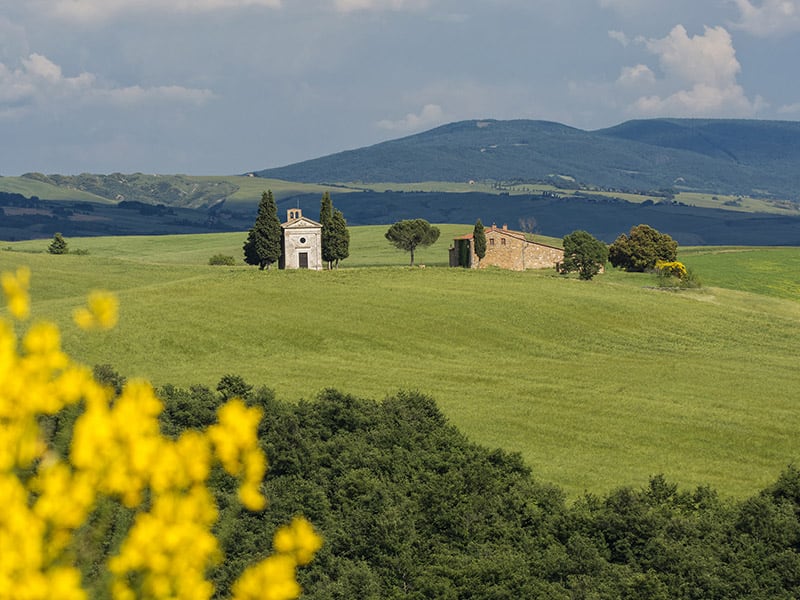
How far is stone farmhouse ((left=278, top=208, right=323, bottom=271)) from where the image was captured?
122062 mm

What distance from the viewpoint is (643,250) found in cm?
Result: 15375

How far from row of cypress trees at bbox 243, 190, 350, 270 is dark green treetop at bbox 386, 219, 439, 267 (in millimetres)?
27024

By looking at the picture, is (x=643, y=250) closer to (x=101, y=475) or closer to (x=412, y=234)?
(x=412, y=234)

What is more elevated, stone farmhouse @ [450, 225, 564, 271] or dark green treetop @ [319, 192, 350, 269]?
dark green treetop @ [319, 192, 350, 269]

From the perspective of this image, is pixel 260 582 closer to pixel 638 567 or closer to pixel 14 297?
pixel 14 297

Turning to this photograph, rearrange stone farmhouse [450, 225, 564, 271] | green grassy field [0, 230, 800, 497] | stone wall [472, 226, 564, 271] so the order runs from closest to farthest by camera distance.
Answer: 1. green grassy field [0, 230, 800, 497]
2. stone farmhouse [450, 225, 564, 271]
3. stone wall [472, 226, 564, 271]

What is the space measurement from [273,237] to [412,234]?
117ft

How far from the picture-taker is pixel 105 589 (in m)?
7.62

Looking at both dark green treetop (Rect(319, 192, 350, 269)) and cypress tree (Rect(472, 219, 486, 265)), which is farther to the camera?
cypress tree (Rect(472, 219, 486, 265))

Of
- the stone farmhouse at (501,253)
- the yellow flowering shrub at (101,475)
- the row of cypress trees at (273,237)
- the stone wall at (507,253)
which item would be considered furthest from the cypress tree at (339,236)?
the yellow flowering shrub at (101,475)

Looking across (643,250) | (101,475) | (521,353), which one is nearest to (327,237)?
(521,353)

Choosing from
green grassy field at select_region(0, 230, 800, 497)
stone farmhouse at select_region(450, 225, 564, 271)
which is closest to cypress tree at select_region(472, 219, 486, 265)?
stone farmhouse at select_region(450, 225, 564, 271)

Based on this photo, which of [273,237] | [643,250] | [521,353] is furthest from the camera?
[643,250]

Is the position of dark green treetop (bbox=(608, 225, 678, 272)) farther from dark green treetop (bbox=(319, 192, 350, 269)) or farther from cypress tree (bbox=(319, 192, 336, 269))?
cypress tree (bbox=(319, 192, 336, 269))
